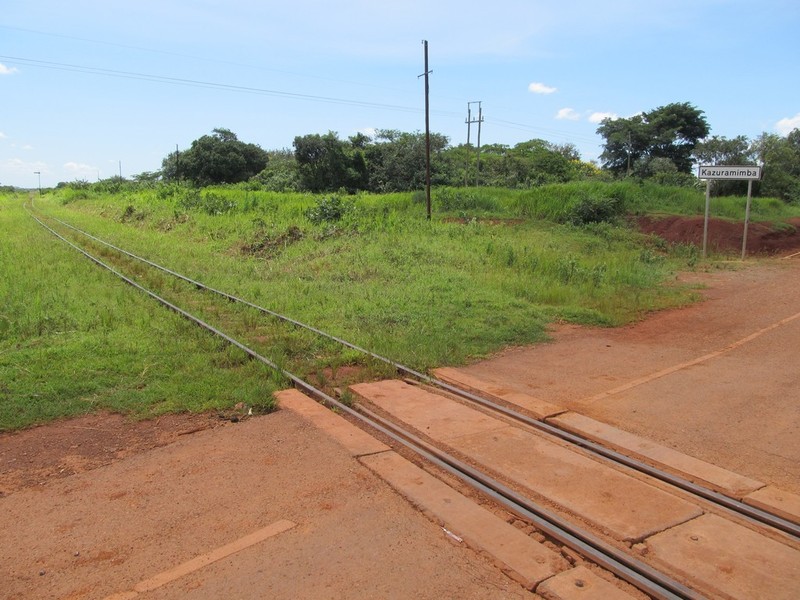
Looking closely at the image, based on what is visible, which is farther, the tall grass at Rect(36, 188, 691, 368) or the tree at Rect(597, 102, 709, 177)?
the tree at Rect(597, 102, 709, 177)

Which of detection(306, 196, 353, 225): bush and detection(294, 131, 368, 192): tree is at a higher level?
detection(294, 131, 368, 192): tree

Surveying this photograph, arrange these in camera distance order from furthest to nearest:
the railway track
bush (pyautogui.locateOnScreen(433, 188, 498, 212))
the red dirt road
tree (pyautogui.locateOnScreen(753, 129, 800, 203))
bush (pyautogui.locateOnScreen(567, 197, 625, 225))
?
tree (pyautogui.locateOnScreen(753, 129, 800, 203)), bush (pyautogui.locateOnScreen(433, 188, 498, 212)), bush (pyautogui.locateOnScreen(567, 197, 625, 225)), the red dirt road, the railway track

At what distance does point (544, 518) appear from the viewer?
13.0 feet

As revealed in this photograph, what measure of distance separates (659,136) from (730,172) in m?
31.8

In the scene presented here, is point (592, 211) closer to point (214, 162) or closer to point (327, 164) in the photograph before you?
point (327, 164)

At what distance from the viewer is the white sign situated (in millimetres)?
16875

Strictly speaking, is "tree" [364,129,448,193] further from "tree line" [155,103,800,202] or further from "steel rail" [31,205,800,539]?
"steel rail" [31,205,800,539]

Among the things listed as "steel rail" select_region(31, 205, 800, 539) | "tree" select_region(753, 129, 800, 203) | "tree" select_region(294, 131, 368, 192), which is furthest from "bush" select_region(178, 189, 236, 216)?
"tree" select_region(753, 129, 800, 203)

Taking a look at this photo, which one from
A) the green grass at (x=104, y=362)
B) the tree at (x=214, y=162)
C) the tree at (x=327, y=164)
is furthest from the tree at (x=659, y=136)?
the green grass at (x=104, y=362)

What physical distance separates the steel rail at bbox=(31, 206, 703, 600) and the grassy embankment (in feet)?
4.97

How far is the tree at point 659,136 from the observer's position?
1794 inches

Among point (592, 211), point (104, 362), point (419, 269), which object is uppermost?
point (592, 211)

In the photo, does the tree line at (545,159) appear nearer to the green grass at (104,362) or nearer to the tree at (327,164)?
the tree at (327,164)

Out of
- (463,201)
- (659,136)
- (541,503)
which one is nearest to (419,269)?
(541,503)
